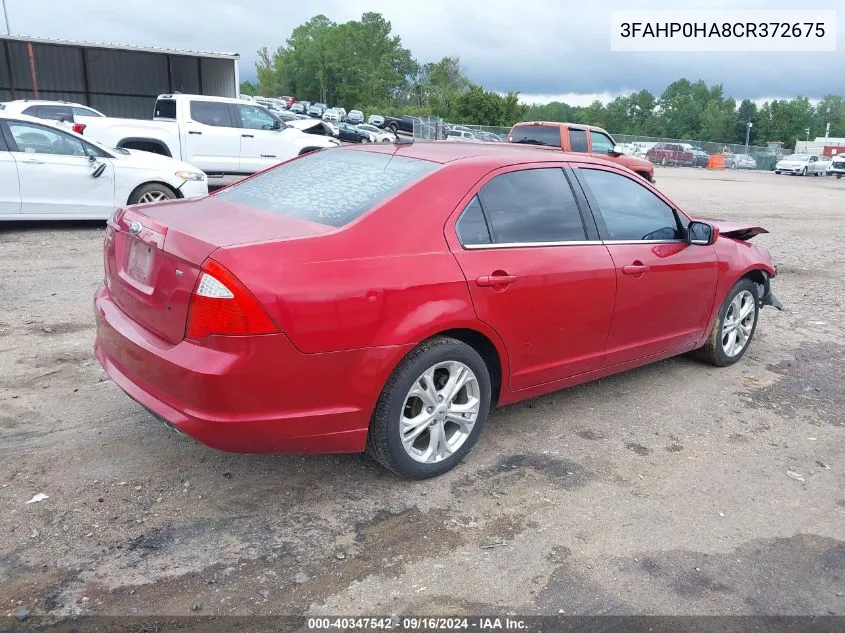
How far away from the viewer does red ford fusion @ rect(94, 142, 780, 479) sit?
2.88 meters

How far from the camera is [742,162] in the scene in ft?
167

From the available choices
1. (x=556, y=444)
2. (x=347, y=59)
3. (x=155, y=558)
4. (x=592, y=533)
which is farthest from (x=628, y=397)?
(x=347, y=59)

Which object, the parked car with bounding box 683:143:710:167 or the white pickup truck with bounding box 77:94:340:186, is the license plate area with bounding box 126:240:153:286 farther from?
the parked car with bounding box 683:143:710:167

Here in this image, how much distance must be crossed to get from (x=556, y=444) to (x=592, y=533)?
88cm

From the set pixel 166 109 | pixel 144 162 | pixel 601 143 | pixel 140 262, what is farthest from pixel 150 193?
pixel 601 143

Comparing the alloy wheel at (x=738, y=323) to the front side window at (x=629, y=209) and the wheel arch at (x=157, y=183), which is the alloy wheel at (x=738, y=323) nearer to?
the front side window at (x=629, y=209)

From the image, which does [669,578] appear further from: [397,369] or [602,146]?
[602,146]

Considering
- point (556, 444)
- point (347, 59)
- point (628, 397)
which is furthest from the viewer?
point (347, 59)

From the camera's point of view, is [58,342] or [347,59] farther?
[347,59]

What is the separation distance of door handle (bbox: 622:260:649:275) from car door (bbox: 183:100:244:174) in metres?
11.5

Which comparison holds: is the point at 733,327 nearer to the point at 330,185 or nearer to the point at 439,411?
the point at 439,411

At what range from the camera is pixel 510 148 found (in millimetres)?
4328

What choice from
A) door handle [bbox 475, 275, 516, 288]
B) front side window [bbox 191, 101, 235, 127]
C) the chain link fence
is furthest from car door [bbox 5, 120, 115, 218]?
the chain link fence

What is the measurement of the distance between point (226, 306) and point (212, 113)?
1250 cm
